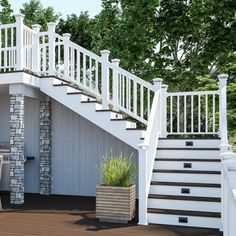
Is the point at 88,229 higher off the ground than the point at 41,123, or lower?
lower

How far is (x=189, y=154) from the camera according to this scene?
6246 mm

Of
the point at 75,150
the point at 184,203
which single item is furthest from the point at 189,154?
the point at 75,150

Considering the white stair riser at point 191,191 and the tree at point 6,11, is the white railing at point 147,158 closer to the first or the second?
the white stair riser at point 191,191

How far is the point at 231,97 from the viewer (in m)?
10.4

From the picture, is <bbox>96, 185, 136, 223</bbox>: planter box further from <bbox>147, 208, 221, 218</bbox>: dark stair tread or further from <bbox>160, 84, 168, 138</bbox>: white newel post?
<bbox>160, 84, 168, 138</bbox>: white newel post

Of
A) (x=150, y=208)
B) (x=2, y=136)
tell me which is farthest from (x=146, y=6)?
(x=150, y=208)

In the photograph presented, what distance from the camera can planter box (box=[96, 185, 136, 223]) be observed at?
5211 mm

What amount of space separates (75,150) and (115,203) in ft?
9.71

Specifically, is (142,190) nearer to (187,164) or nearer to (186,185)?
(186,185)

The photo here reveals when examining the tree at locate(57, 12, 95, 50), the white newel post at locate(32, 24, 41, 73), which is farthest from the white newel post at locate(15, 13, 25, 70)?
the tree at locate(57, 12, 95, 50)

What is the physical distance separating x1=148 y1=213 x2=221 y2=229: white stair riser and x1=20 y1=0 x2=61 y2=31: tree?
49.6ft

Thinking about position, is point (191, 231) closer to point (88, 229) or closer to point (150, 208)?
point (150, 208)

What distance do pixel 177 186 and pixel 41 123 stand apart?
362 cm

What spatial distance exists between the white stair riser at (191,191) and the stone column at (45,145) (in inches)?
123
